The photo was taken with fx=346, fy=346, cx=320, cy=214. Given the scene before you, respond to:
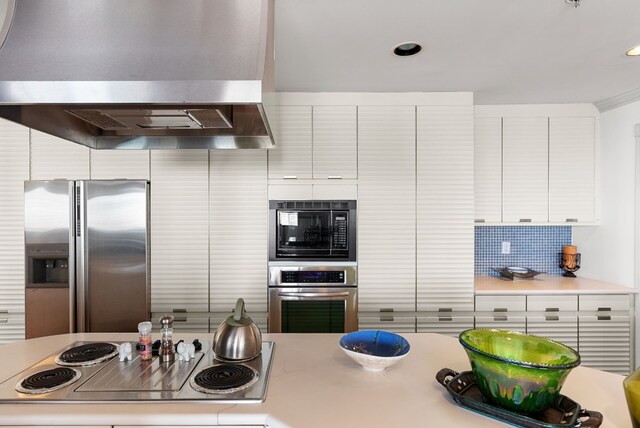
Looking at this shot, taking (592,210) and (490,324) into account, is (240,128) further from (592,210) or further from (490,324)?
(592,210)

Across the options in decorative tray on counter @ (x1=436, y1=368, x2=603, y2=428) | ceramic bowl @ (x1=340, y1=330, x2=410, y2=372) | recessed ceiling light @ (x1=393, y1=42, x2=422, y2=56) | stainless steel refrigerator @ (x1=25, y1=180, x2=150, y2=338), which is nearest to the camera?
decorative tray on counter @ (x1=436, y1=368, x2=603, y2=428)

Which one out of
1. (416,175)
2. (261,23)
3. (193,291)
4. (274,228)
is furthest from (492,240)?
(261,23)

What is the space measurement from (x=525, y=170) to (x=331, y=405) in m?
2.80

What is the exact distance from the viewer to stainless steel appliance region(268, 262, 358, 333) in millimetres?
2584

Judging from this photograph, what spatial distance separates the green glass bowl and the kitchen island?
85 millimetres

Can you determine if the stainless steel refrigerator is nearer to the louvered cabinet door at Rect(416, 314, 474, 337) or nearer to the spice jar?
the spice jar

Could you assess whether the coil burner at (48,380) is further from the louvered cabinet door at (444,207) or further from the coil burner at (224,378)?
the louvered cabinet door at (444,207)

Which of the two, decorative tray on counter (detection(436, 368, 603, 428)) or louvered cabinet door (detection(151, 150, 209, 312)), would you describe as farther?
louvered cabinet door (detection(151, 150, 209, 312))

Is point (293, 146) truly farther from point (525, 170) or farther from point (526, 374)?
point (526, 374)

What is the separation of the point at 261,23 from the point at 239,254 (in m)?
1.87

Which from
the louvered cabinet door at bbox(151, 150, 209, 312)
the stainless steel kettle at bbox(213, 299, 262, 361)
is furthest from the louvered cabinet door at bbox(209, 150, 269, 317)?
the stainless steel kettle at bbox(213, 299, 262, 361)

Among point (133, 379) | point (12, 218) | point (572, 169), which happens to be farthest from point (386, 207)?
point (12, 218)

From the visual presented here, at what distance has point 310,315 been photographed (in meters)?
2.60

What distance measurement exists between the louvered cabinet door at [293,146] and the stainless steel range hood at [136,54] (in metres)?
1.51
